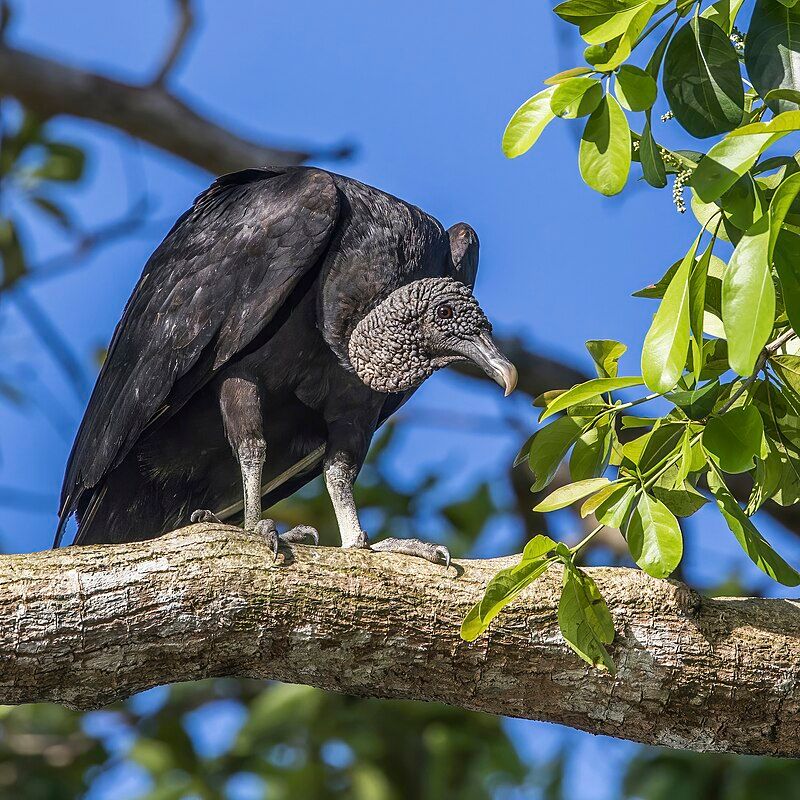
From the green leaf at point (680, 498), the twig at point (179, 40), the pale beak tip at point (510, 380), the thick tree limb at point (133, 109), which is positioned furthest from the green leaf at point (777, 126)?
the twig at point (179, 40)

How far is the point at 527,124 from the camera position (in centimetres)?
197

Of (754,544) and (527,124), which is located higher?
(527,124)

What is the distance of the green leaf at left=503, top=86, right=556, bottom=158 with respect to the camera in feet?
6.42

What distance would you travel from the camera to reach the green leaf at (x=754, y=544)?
7.14 ft

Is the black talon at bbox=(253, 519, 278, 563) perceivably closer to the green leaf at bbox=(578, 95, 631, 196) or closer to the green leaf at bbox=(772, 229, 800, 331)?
the green leaf at bbox=(578, 95, 631, 196)

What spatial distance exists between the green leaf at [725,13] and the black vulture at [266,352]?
1303mm

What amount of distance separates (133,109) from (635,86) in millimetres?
3942

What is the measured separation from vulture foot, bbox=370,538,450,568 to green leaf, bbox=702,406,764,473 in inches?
33.5

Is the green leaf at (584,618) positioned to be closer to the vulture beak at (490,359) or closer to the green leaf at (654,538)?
the green leaf at (654,538)

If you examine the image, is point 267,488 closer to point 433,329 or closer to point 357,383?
point 357,383

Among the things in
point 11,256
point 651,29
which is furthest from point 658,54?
point 11,256

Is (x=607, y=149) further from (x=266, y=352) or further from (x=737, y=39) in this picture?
(x=266, y=352)

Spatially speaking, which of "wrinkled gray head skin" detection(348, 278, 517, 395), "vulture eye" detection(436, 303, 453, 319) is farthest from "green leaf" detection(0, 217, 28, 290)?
"vulture eye" detection(436, 303, 453, 319)

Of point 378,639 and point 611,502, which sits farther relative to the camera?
point 378,639
